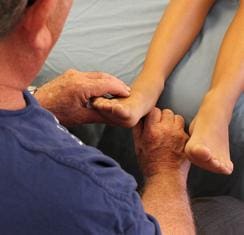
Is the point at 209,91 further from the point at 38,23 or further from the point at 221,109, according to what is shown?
the point at 38,23

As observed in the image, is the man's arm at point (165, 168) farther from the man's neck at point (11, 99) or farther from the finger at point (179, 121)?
the man's neck at point (11, 99)

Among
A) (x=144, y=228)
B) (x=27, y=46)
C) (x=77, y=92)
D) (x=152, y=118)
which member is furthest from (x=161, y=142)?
(x=27, y=46)

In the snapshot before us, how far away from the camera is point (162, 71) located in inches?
46.2

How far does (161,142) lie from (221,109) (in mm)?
136

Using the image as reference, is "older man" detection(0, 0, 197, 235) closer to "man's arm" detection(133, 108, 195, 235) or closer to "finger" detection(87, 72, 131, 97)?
"man's arm" detection(133, 108, 195, 235)

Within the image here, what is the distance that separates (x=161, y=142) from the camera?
107 centimetres

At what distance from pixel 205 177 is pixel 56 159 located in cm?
65

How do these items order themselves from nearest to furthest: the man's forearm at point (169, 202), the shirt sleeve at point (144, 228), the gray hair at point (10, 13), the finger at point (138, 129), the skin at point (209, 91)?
the gray hair at point (10, 13)
the shirt sleeve at point (144, 228)
the man's forearm at point (169, 202)
the skin at point (209, 91)
the finger at point (138, 129)

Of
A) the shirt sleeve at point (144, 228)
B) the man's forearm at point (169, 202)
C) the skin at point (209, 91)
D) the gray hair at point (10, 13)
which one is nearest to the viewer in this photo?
the gray hair at point (10, 13)

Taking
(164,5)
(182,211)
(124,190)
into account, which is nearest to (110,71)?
(164,5)

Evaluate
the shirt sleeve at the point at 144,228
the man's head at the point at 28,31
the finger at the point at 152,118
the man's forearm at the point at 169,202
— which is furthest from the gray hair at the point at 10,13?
the finger at the point at 152,118

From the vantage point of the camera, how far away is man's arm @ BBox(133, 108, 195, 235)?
92 cm

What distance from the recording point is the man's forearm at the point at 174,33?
3.90 ft

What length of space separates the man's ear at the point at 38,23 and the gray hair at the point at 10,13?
17 mm
